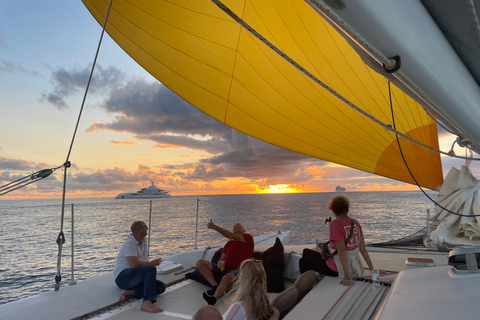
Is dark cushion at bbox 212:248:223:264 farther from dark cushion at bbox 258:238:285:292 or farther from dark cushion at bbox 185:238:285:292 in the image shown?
dark cushion at bbox 258:238:285:292

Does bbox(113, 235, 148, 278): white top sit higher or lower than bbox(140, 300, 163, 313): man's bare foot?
higher

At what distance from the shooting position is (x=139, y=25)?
3.31 m

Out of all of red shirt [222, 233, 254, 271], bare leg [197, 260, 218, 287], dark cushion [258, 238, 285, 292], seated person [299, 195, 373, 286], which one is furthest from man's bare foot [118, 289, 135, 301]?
seated person [299, 195, 373, 286]

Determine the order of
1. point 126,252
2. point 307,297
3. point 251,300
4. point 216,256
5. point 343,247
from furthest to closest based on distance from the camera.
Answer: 1. point 216,256
2. point 126,252
3. point 343,247
4. point 307,297
5. point 251,300

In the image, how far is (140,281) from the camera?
9.72ft

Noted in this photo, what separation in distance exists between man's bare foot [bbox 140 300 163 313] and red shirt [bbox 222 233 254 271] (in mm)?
906

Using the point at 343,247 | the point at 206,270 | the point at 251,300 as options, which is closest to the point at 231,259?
the point at 206,270

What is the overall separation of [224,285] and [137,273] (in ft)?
2.74

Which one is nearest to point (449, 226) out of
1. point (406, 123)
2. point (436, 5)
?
point (406, 123)

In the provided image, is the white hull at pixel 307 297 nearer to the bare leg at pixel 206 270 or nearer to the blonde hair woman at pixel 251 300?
Answer: the bare leg at pixel 206 270

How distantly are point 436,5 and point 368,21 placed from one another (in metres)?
0.34

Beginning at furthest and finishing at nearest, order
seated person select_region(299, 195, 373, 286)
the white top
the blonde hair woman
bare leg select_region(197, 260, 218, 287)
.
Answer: bare leg select_region(197, 260, 218, 287)
the white top
seated person select_region(299, 195, 373, 286)
the blonde hair woman

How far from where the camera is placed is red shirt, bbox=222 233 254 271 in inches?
135

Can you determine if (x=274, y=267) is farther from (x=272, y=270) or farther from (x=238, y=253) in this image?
(x=238, y=253)
